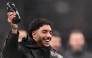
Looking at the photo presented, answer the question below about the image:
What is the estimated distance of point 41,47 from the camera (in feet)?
23.4

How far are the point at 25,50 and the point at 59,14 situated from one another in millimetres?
4921

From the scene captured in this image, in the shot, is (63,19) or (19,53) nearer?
(19,53)

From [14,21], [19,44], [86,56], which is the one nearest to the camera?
[14,21]

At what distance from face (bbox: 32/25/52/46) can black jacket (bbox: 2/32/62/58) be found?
0.24 feet

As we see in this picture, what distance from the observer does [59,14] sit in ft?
38.9

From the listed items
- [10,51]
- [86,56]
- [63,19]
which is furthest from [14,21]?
[63,19]

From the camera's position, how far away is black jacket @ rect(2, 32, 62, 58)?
21.7 feet

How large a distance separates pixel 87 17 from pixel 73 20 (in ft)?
1.05

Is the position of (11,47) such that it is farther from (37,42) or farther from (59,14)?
(59,14)

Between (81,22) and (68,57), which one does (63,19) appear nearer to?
(81,22)

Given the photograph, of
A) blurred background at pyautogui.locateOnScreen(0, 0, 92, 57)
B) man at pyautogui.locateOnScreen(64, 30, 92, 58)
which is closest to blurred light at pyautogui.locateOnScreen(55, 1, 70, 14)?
blurred background at pyautogui.locateOnScreen(0, 0, 92, 57)

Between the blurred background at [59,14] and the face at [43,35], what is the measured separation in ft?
14.6

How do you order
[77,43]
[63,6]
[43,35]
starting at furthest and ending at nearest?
[63,6], [77,43], [43,35]

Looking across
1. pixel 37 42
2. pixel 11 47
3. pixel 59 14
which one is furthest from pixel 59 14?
pixel 11 47
